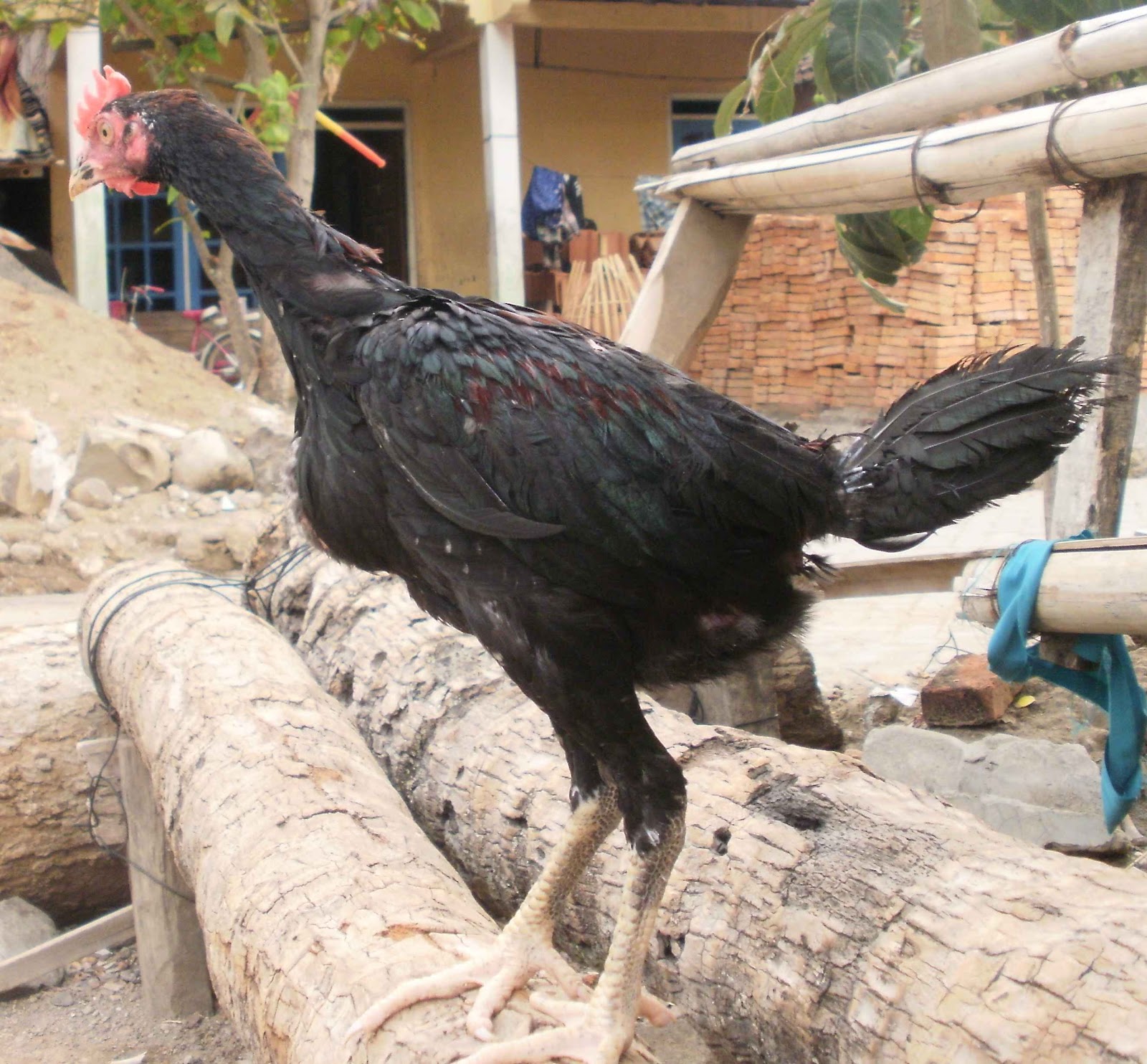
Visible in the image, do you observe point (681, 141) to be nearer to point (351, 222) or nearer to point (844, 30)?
point (351, 222)

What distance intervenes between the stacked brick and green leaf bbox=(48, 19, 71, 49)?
16.5ft

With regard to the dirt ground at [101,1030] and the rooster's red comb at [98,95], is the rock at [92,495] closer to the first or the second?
the dirt ground at [101,1030]

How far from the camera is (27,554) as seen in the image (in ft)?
25.0

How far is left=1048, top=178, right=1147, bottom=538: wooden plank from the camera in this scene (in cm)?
320

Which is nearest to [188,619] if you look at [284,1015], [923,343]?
[284,1015]

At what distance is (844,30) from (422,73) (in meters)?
9.95

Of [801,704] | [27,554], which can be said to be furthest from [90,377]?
[801,704]

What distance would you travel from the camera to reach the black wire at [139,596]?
424cm

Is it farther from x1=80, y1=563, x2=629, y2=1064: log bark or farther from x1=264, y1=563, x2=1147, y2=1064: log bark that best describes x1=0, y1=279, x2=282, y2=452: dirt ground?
x1=264, y1=563, x2=1147, y2=1064: log bark

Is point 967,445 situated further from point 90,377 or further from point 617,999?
point 90,377

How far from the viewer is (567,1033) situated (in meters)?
2.23

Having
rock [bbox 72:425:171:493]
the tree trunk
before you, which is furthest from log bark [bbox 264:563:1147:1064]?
rock [bbox 72:425:171:493]

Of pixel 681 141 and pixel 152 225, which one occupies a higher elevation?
pixel 681 141

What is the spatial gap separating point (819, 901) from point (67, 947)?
2.93 m
